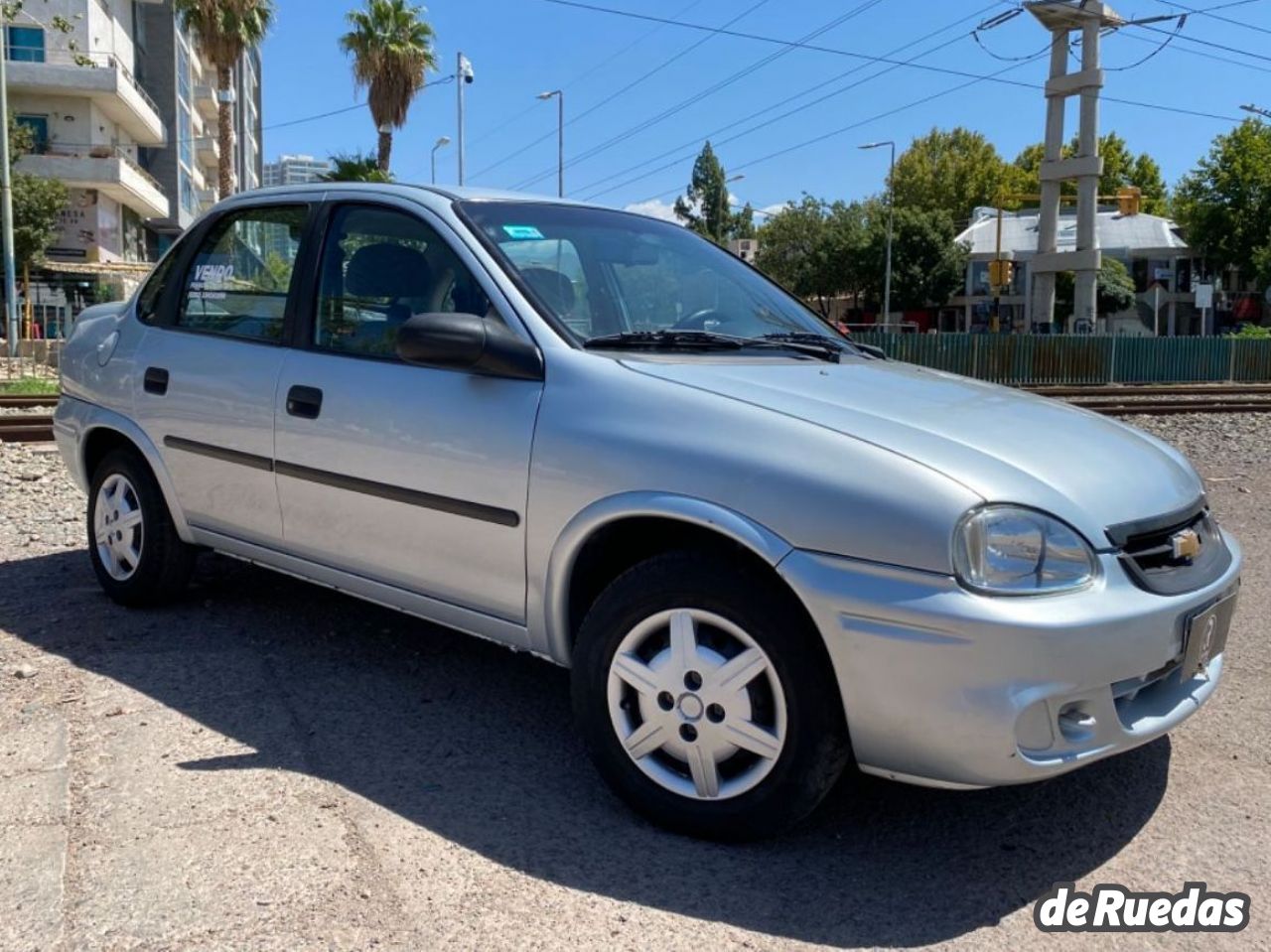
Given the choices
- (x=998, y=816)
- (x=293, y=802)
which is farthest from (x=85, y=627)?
(x=998, y=816)

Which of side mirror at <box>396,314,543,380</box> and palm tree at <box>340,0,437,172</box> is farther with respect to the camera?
palm tree at <box>340,0,437,172</box>

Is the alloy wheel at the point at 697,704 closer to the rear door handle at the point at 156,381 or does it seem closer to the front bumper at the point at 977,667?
the front bumper at the point at 977,667

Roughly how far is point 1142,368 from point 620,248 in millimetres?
24123

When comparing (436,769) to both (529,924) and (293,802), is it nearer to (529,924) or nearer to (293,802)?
(293,802)

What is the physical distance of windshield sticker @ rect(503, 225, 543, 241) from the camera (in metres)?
3.77

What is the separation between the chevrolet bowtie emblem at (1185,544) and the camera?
2967 millimetres

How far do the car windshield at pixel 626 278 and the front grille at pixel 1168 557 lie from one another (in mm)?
1414

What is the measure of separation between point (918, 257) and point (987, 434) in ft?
217

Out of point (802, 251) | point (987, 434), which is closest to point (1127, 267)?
point (802, 251)

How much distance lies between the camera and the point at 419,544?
357cm

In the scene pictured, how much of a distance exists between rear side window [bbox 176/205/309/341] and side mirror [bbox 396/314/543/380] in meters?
1.08

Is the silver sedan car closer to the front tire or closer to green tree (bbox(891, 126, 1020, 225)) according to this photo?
the front tire

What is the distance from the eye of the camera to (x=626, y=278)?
3.93 metres

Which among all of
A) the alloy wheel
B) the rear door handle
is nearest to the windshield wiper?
the alloy wheel
